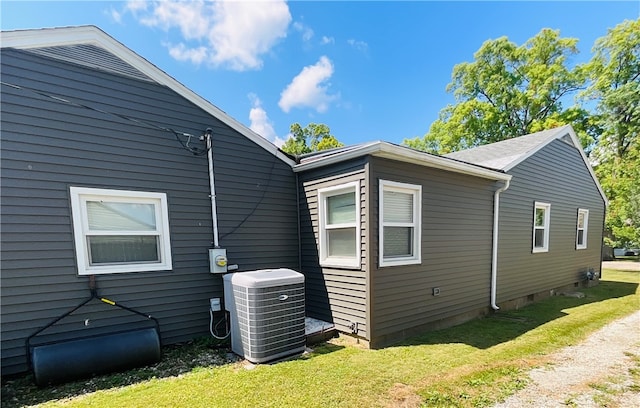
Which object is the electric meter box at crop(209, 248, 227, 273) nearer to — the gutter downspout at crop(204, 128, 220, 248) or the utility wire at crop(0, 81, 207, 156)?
the gutter downspout at crop(204, 128, 220, 248)

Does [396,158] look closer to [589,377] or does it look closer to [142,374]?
[589,377]

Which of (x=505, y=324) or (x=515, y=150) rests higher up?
(x=515, y=150)

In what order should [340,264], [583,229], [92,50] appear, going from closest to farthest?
[92,50], [340,264], [583,229]

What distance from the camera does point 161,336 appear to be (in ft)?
12.5

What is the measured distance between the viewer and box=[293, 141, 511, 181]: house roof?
382cm

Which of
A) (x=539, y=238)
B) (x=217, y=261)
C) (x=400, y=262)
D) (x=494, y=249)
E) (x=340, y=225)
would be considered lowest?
(x=539, y=238)

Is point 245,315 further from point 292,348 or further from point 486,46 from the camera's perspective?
point 486,46

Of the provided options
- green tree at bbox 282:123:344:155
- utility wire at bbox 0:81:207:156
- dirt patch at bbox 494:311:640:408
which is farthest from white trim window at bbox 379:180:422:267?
green tree at bbox 282:123:344:155

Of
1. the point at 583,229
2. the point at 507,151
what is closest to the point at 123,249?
the point at 507,151

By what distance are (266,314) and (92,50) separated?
164 inches

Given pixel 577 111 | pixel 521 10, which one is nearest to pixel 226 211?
pixel 521 10

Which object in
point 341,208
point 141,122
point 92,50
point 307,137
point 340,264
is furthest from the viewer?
point 307,137

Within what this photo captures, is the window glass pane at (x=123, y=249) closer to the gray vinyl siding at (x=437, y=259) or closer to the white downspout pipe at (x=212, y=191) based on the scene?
the white downspout pipe at (x=212, y=191)

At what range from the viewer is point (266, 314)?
3.42 m
